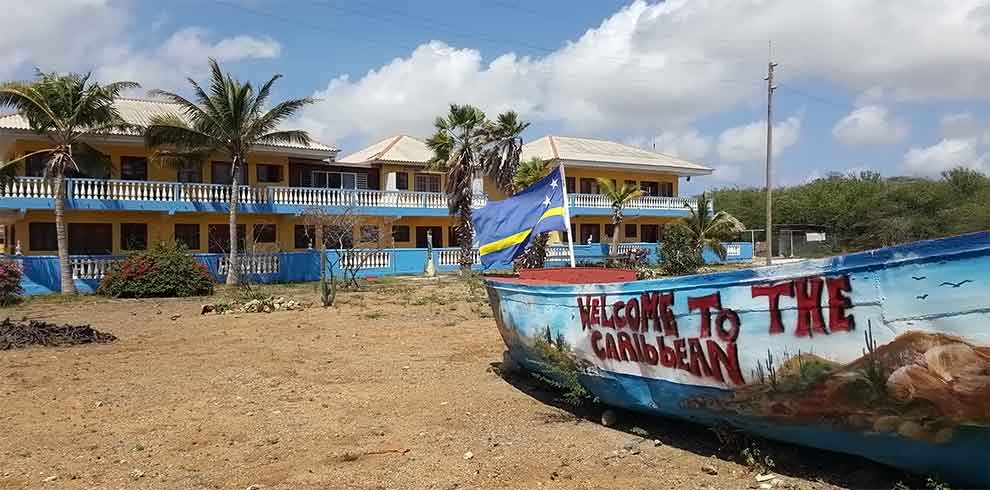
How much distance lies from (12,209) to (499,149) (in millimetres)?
16571

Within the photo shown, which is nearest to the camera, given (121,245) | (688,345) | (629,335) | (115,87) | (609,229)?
(688,345)

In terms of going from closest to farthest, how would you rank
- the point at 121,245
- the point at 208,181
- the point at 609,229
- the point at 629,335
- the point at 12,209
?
1. the point at 629,335
2. the point at 12,209
3. the point at 121,245
4. the point at 208,181
5. the point at 609,229

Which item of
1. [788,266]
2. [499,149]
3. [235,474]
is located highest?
[499,149]

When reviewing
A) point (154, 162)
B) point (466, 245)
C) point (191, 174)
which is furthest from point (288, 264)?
point (466, 245)

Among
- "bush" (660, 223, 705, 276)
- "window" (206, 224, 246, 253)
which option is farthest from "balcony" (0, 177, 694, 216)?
"bush" (660, 223, 705, 276)

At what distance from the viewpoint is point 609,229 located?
41219mm

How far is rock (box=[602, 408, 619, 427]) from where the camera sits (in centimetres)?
704

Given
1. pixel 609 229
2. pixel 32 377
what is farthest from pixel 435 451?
pixel 609 229

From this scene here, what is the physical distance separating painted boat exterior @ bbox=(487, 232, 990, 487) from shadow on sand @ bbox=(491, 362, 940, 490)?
0.63 feet

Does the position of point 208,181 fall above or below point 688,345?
above

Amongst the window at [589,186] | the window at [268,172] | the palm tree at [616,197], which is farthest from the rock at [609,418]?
the window at [589,186]

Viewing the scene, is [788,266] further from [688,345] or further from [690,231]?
[690,231]

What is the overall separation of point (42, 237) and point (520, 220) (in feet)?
77.5

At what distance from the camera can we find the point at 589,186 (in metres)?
41.1
